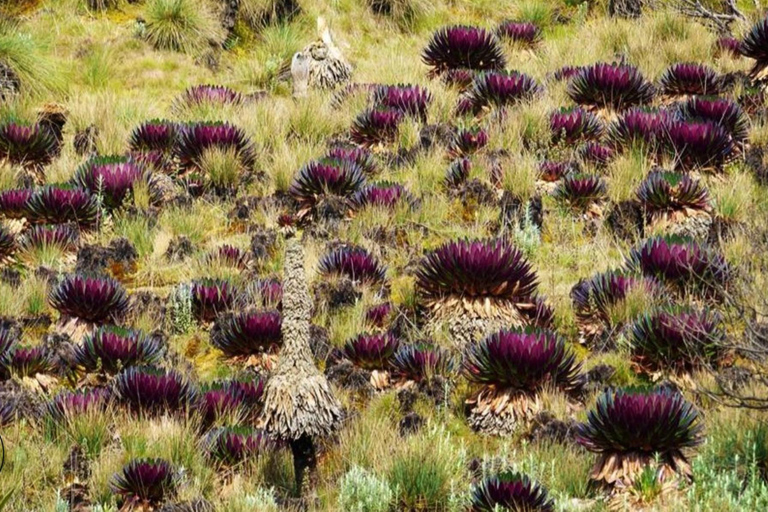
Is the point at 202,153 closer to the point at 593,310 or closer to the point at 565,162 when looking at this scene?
the point at 565,162

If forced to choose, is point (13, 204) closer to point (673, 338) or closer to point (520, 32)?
point (673, 338)

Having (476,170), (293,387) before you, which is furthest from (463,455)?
(476,170)

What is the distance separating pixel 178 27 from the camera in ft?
44.6

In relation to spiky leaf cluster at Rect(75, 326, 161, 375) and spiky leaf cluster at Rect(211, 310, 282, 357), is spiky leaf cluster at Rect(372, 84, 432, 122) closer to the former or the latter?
spiky leaf cluster at Rect(211, 310, 282, 357)

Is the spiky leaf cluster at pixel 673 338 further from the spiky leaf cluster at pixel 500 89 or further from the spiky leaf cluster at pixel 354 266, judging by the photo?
the spiky leaf cluster at pixel 500 89

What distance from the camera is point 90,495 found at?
599 centimetres

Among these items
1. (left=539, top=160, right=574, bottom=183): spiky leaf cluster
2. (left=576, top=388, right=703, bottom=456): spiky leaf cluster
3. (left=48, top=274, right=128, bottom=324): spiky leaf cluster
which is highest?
(left=576, top=388, right=703, bottom=456): spiky leaf cluster

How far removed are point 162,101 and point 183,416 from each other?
22.3 ft

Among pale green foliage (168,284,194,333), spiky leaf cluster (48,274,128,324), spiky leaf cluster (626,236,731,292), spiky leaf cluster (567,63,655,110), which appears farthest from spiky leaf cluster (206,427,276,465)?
spiky leaf cluster (567,63,655,110)

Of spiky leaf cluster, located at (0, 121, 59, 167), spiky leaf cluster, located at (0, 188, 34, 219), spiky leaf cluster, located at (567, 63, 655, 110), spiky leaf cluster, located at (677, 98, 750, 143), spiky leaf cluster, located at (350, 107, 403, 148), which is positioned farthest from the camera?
spiky leaf cluster, located at (567, 63, 655, 110)

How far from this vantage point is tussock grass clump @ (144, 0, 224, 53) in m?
13.5

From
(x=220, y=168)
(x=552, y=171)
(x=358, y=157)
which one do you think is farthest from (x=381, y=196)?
(x=220, y=168)

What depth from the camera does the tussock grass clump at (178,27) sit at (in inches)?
533

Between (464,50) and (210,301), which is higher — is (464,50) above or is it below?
above
